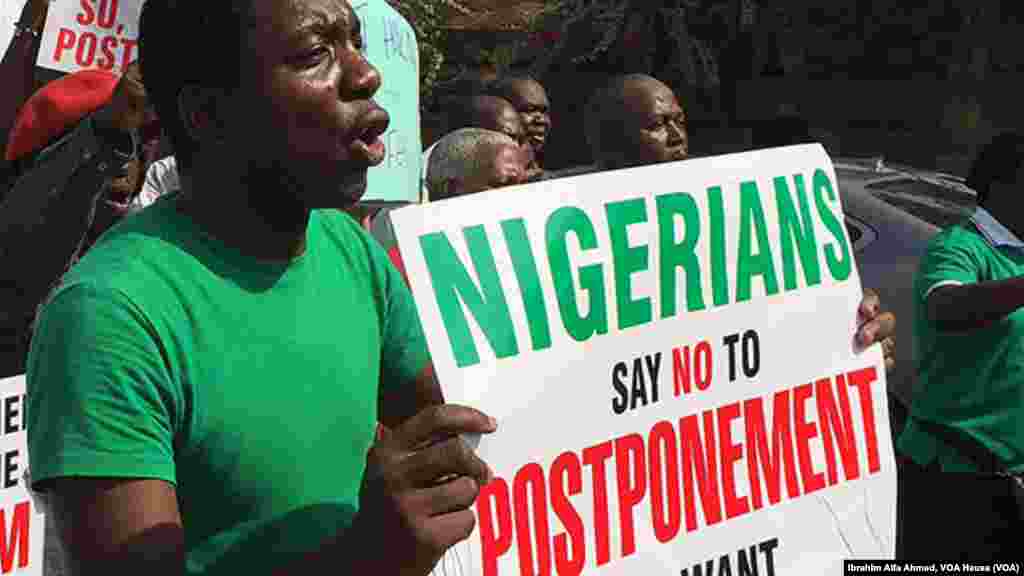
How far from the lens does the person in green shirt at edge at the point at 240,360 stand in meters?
1.98

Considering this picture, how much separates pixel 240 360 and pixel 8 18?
13.1ft

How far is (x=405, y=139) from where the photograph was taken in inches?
184

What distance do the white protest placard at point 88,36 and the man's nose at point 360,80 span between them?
137 inches

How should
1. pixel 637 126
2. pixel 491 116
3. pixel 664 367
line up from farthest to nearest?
pixel 491 116 < pixel 637 126 < pixel 664 367

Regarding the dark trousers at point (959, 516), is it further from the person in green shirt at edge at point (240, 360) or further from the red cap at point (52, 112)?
the person in green shirt at edge at point (240, 360)

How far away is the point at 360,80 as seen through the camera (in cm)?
220

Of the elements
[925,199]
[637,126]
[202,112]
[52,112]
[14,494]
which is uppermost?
[202,112]

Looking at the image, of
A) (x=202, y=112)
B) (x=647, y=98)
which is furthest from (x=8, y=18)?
(x=202, y=112)

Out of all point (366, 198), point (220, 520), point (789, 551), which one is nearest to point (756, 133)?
point (366, 198)

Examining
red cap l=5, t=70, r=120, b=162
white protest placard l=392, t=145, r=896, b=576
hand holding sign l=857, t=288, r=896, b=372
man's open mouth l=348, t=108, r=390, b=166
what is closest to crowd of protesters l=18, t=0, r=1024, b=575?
man's open mouth l=348, t=108, r=390, b=166

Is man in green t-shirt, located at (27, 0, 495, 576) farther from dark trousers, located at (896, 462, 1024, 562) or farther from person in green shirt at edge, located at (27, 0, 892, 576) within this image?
dark trousers, located at (896, 462, 1024, 562)

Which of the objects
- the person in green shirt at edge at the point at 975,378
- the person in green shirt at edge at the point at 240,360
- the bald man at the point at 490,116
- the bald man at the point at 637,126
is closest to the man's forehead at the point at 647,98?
the bald man at the point at 637,126

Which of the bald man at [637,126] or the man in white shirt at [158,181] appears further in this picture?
the bald man at [637,126]

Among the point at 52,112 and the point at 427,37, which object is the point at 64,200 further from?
the point at 427,37
